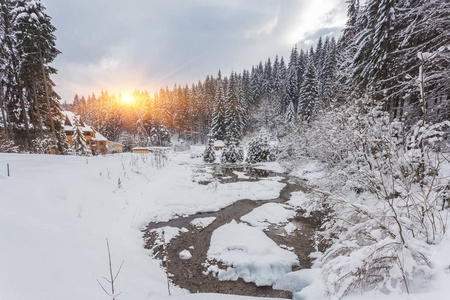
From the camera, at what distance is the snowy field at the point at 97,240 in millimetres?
2324

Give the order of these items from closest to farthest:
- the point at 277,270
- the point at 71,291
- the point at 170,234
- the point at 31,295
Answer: the point at 31,295 → the point at 71,291 → the point at 277,270 → the point at 170,234

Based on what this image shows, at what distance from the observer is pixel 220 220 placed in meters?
7.04

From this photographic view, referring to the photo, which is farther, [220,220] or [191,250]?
[220,220]

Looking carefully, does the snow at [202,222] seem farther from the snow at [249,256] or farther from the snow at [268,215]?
the snow at [268,215]

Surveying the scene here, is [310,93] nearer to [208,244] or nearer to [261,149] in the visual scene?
[261,149]

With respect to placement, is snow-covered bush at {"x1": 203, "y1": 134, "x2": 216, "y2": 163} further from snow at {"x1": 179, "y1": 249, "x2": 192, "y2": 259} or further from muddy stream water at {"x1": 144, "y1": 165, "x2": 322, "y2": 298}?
snow at {"x1": 179, "y1": 249, "x2": 192, "y2": 259}

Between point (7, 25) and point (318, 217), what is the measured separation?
24.3m

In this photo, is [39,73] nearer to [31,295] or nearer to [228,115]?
[31,295]

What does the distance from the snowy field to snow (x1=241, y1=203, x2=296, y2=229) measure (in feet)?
0.14

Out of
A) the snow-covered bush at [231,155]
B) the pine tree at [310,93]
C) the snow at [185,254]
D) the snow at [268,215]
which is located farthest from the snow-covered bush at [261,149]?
the snow at [185,254]

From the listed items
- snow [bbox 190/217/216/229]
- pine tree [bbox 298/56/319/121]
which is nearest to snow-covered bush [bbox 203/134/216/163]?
pine tree [bbox 298/56/319/121]

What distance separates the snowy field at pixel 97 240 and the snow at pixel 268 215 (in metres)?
0.04

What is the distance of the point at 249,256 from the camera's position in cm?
475

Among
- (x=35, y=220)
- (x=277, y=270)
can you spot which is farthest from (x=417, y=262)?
(x=35, y=220)
